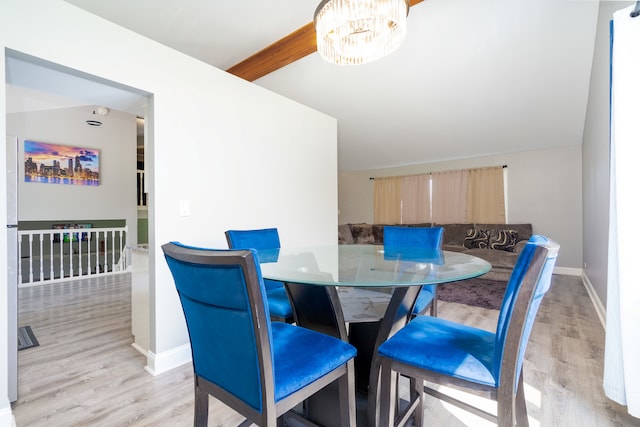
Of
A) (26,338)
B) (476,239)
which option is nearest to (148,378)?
(26,338)

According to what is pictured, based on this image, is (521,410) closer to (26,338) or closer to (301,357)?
(301,357)

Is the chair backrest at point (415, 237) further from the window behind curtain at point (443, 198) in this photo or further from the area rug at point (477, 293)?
the window behind curtain at point (443, 198)

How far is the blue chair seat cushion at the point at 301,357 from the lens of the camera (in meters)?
0.91

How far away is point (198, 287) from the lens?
880 millimetres

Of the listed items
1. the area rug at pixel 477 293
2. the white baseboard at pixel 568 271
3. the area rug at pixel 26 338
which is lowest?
the area rug at pixel 26 338

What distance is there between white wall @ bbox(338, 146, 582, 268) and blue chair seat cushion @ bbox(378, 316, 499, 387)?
4.88 metres

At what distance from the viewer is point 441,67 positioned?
345cm

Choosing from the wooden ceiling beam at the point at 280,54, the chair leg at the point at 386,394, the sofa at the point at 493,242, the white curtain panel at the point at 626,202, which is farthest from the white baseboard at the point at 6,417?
the sofa at the point at 493,242

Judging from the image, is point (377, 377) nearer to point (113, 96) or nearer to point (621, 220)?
point (621, 220)

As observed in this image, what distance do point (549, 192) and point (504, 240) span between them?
113cm

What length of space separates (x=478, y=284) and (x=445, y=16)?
11.0 feet

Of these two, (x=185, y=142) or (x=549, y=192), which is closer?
(x=185, y=142)

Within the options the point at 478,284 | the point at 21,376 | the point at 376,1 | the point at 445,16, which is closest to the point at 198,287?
the point at 376,1

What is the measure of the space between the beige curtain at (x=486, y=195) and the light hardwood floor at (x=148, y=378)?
255 centimetres
